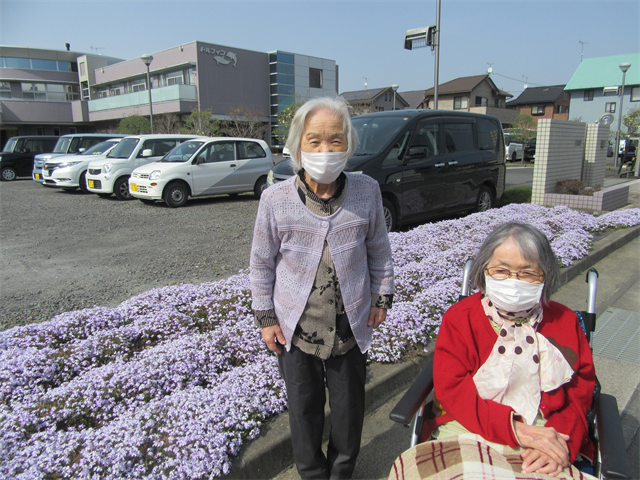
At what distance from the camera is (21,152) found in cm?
2052

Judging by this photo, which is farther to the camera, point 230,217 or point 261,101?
point 261,101

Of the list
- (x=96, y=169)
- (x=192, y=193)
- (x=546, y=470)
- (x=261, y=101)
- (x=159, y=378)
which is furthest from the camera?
(x=261, y=101)

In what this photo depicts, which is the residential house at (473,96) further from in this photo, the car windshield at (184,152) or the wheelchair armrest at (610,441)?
the wheelchair armrest at (610,441)

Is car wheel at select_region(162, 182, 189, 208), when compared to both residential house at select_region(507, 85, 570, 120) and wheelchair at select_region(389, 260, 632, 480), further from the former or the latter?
residential house at select_region(507, 85, 570, 120)

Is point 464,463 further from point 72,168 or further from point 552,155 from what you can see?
point 72,168

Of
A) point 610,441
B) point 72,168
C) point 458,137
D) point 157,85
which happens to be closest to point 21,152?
point 72,168

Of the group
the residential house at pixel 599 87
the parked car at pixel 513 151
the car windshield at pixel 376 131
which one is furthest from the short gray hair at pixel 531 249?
the residential house at pixel 599 87

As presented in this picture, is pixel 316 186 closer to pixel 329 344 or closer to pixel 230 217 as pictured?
pixel 329 344

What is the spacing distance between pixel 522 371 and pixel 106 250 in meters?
6.62

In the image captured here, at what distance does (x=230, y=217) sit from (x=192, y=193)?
2377mm

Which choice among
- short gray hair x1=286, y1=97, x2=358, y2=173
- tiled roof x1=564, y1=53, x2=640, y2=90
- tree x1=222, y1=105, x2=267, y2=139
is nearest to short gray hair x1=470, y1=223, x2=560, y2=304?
short gray hair x1=286, y1=97, x2=358, y2=173

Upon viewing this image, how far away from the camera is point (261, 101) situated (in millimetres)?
49094

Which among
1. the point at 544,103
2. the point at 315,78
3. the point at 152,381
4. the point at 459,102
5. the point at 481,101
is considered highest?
the point at 315,78

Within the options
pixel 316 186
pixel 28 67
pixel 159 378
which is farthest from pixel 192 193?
pixel 28 67
